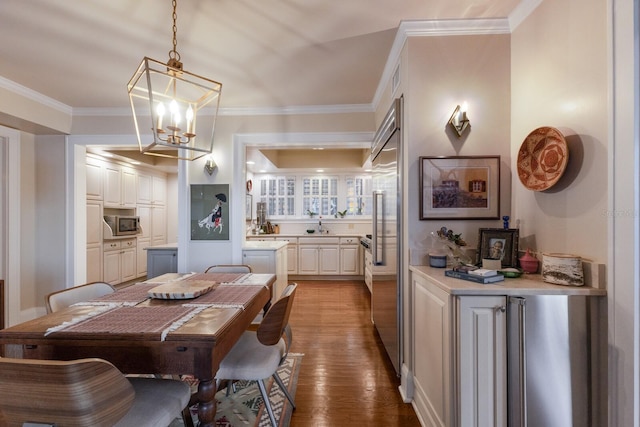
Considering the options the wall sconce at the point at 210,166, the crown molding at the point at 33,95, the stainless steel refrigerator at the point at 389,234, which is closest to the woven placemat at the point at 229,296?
the stainless steel refrigerator at the point at 389,234

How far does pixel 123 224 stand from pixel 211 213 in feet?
8.39

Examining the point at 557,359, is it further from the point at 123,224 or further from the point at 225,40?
the point at 123,224

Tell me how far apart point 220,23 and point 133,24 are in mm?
637

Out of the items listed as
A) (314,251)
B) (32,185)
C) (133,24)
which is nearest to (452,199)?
(133,24)

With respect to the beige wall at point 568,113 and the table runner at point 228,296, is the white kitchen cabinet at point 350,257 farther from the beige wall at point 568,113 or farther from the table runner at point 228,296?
the beige wall at point 568,113

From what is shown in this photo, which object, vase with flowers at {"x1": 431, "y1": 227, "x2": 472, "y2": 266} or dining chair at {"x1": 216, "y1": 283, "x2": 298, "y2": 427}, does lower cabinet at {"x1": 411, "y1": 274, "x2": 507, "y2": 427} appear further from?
dining chair at {"x1": 216, "y1": 283, "x2": 298, "y2": 427}

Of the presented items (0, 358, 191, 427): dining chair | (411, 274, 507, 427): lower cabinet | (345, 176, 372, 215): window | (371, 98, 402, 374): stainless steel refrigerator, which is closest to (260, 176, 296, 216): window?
(345, 176, 372, 215): window

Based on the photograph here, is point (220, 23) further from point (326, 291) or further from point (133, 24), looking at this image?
point (326, 291)

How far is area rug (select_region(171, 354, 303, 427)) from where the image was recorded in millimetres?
1801

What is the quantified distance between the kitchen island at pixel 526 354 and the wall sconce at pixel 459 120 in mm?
1078

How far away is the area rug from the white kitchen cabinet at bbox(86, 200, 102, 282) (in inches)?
145

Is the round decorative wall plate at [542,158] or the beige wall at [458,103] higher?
the beige wall at [458,103]

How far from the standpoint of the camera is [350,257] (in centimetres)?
548

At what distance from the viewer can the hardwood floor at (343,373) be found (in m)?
1.86
